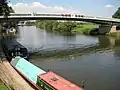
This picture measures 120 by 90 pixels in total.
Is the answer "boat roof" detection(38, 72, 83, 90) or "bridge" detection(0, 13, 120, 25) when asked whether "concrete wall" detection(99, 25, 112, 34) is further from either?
"boat roof" detection(38, 72, 83, 90)

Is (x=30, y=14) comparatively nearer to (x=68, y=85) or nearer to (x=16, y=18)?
(x=16, y=18)

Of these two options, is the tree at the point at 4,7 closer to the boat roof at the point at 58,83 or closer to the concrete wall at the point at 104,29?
the boat roof at the point at 58,83

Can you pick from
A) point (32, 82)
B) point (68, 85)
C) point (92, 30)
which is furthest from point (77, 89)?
point (92, 30)

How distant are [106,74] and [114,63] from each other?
24.9 ft

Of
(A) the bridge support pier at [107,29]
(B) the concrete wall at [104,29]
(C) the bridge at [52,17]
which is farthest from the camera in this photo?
(B) the concrete wall at [104,29]

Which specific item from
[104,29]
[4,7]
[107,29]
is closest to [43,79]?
[4,7]

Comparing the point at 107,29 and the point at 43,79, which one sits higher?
the point at 43,79

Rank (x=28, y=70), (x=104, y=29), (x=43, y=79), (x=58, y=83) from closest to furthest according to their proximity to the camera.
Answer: (x=58, y=83)
(x=43, y=79)
(x=28, y=70)
(x=104, y=29)

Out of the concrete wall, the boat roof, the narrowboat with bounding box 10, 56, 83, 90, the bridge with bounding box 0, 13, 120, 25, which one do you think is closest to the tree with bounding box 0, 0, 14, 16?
the bridge with bounding box 0, 13, 120, 25

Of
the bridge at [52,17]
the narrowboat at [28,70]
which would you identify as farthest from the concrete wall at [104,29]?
the narrowboat at [28,70]

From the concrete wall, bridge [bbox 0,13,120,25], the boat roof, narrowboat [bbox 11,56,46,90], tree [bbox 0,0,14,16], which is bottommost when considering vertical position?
the concrete wall

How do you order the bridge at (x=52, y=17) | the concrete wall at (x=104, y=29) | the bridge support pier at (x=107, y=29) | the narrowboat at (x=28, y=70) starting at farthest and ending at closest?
the concrete wall at (x=104, y=29)
the bridge support pier at (x=107, y=29)
the bridge at (x=52, y=17)
the narrowboat at (x=28, y=70)

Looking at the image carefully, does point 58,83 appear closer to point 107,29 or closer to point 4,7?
point 4,7

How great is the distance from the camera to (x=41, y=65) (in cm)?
3644
